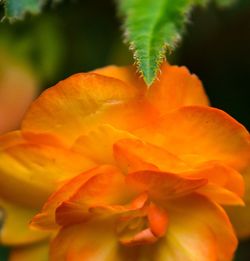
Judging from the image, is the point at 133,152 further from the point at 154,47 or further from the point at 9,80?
the point at 9,80

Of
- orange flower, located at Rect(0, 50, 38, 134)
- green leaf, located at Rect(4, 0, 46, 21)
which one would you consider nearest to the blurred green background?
orange flower, located at Rect(0, 50, 38, 134)

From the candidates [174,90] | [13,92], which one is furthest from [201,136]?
[13,92]

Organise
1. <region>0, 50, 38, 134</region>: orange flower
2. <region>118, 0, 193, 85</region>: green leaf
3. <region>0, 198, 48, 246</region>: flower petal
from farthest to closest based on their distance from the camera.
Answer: <region>0, 50, 38, 134</region>: orange flower
<region>0, 198, 48, 246</region>: flower petal
<region>118, 0, 193, 85</region>: green leaf

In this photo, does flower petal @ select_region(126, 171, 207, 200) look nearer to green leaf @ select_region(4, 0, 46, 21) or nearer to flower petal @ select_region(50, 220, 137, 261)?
flower petal @ select_region(50, 220, 137, 261)

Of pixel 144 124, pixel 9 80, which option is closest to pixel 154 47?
pixel 144 124

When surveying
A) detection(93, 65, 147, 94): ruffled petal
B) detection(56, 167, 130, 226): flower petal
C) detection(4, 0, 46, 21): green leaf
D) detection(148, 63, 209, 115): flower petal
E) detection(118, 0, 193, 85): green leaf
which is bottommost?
detection(56, 167, 130, 226): flower petal

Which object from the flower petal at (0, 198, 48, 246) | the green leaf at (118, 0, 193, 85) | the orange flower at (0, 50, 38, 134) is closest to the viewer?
the green leaf at (118, 0, 193, 85)

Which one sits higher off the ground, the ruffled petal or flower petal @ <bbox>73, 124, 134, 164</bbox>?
the ruffled petal

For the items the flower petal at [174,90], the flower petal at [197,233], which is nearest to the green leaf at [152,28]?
the flower petal at [174,90]
